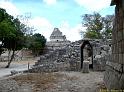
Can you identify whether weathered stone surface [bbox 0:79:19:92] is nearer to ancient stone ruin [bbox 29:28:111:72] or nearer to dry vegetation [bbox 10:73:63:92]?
dry vegetation [bbox 10:73:63:92]

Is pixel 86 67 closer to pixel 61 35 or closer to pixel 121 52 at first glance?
pixel 121 52

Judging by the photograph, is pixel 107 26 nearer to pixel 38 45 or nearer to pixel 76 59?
pixel 38 45

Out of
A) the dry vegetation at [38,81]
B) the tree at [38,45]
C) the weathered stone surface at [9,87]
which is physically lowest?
the weathered stone surface at [9,87]

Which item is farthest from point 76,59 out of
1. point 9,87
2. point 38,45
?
point 38,45

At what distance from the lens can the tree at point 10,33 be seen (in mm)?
46088

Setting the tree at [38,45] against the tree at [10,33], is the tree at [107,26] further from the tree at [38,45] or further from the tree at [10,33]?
the tree at [10,33]

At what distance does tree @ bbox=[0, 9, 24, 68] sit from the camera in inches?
1814

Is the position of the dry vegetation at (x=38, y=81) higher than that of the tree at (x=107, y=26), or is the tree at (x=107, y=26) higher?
the tree at (x=107, y=26)

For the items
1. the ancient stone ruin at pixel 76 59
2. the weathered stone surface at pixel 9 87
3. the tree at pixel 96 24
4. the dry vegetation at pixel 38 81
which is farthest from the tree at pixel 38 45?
the weathered stone surface at pixel 9 87

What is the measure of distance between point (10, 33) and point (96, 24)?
956 inches

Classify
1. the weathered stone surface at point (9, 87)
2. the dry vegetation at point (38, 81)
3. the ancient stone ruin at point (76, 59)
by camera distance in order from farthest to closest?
the ancient stone ruin at point (76, 59) → the dry vegetation at point (38, 81) → the weathered stone surface at point (9, 87)

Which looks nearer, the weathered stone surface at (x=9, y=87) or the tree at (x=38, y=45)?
the weathered stone surface at (x=9, y=87)

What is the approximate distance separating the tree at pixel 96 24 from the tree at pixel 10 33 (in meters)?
16.5

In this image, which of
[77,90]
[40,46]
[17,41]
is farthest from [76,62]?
[40,46]
